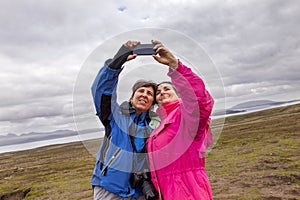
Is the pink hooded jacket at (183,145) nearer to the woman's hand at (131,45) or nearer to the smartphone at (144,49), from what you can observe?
the smartphone at (144,49)

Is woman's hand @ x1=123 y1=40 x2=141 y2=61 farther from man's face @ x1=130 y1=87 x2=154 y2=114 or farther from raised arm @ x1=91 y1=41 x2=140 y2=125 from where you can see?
man's face @ x1=130 y1=87 x2=154 y2=114

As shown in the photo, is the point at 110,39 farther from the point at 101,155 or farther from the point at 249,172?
the point at 249,172

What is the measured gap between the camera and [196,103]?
315cm

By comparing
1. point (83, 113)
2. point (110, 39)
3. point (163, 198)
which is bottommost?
point (163, 198)

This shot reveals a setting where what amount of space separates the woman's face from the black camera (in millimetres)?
996

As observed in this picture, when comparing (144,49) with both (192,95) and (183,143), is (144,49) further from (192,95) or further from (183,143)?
(183,143)

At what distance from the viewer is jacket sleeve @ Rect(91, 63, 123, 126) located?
10.9 feet

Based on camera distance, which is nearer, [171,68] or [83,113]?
[171,68]

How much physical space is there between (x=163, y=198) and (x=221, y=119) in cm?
129

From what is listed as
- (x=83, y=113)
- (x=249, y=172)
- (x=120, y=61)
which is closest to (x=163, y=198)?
(x=83, y=113)

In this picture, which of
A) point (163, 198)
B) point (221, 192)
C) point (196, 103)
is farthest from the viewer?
point (221, 192)

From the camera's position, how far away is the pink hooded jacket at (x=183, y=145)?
316 cm

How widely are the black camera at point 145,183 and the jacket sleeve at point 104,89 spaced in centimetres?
85

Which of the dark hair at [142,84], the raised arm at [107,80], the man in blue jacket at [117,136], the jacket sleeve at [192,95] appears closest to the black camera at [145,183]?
the man in blue jacket at [117,136]
